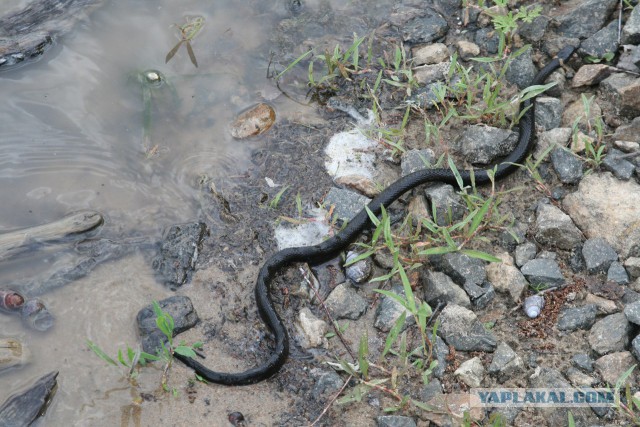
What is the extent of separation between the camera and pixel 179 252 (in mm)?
4758

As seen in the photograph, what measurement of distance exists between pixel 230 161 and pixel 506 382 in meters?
2.87

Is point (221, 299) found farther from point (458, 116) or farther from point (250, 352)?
point (458, 116)

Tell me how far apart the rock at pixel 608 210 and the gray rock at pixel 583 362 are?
91 cm

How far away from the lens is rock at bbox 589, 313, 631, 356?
4008 mm

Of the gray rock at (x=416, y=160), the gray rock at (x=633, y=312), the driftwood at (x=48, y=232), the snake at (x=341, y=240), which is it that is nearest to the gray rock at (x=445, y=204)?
the snake at (x=341, y=240)

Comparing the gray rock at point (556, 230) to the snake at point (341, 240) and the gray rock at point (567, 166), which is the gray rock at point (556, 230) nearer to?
the gray rock at point (567, 166)

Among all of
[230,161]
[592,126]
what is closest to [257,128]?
[230,161]

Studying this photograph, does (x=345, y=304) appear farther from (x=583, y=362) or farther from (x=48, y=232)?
(x=48, y=232)

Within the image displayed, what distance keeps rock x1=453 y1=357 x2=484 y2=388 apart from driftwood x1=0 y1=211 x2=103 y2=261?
2.96m

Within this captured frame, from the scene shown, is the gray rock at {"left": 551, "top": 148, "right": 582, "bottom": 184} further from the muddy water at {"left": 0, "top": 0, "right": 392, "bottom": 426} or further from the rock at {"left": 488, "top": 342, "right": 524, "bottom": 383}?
the muddy water at {"left": 0, "top": 0, "right": 392, "bottom": 426}

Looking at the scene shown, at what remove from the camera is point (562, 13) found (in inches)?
238

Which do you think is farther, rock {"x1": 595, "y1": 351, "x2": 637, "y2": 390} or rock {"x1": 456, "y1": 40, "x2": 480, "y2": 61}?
rock {"x1": 456, "y1": 40, "x2": 480, "y2": 61}

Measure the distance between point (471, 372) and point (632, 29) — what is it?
141 inches

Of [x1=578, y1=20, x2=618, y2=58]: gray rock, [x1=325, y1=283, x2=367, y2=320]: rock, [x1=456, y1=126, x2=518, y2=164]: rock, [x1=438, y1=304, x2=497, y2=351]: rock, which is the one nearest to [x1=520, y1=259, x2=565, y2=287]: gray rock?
[x1=438, y1=304, x2=497, y2=351]: rock
